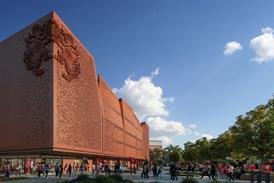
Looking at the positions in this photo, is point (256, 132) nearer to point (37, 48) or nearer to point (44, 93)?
point (44, 93)

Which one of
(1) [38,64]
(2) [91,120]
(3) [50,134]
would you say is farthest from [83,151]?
(1) [38,64]

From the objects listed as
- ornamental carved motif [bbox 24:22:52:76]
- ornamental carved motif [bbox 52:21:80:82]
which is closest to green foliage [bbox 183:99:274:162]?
ornamental carved motif [bbox 52:21:80:82]

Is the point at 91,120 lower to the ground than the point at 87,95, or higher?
lower

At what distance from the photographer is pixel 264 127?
118ft

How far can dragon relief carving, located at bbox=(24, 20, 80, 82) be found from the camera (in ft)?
105

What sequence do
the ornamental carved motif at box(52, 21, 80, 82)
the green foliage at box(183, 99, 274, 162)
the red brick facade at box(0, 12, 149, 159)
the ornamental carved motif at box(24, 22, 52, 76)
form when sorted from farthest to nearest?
the green foliage at box(183, 99, 274, 162) → the ornamental carved motif at box(52, 21, 80, 82) → the ornamental carved motif at box(24, 22, 52, 76) → the red brick facade at box(0, 12, 149, 159)

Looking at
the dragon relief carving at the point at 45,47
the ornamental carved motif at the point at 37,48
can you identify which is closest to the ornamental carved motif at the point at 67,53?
the dragon relief carving at the point at 45,47

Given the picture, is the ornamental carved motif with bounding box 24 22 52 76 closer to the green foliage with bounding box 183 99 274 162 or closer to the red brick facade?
the red brick facade

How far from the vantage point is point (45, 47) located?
32.2 metres

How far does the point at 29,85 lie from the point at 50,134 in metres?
5.74

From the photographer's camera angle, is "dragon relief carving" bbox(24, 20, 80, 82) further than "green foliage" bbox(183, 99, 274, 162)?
No

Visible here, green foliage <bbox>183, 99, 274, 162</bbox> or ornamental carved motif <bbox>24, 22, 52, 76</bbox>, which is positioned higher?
ornamental carved motif <bbox>24, 22, 52, 76</bbox>

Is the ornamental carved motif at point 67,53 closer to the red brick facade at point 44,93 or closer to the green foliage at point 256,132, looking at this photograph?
the red brick facade at point 44,93

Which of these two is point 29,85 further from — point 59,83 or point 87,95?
point 87,95
